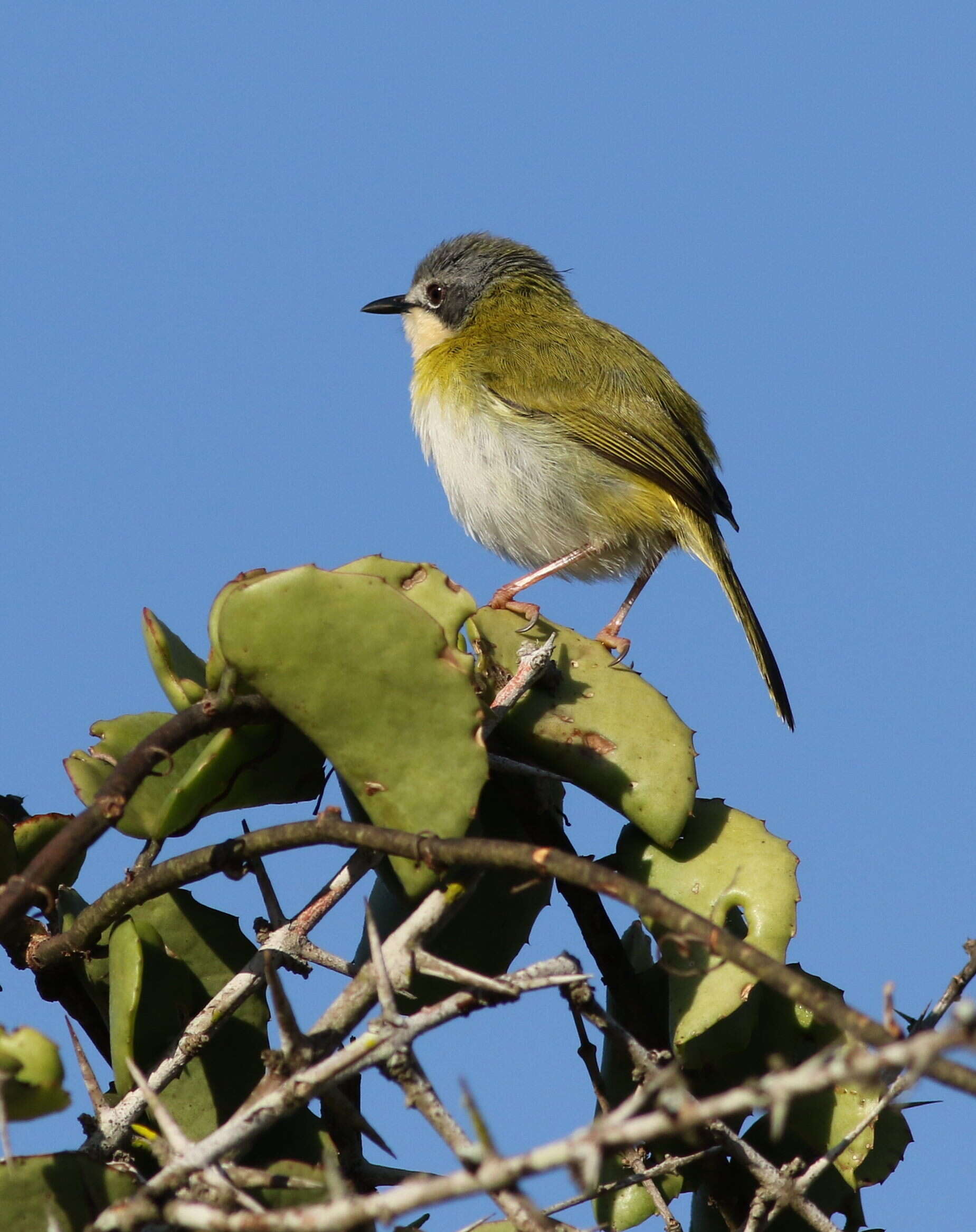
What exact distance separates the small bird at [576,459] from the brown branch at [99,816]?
2.79 m

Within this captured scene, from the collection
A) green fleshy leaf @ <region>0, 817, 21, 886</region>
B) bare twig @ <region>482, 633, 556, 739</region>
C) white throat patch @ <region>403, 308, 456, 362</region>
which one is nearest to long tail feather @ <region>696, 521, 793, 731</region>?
white throat patch @ <region>403, 308, 456, 362</region>

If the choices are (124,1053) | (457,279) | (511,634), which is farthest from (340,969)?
(457,279)

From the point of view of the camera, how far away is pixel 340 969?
88.1 inches

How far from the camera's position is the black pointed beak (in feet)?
23.1

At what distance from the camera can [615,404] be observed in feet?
18.6

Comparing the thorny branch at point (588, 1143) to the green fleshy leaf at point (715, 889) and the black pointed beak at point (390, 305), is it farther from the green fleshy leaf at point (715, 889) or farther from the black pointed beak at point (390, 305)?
the black pointed beak at point (390, 305)

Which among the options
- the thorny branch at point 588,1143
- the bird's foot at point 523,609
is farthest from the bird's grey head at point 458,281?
the thorny branch at point 588,1143

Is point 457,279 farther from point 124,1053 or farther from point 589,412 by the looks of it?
point 124,1053

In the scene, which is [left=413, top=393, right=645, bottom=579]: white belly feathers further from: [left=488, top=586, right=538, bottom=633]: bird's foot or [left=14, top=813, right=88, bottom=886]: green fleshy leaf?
[left=14, top=813, right=88, bottom=886]: green fleshy leaf

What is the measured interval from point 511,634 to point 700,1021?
0.80 meters

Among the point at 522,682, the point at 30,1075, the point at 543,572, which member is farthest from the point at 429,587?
the point at 543,572

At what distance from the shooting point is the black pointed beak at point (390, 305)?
704 cm

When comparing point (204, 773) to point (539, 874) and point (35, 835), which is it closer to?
point (35, 835)

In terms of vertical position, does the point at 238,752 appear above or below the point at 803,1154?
above
